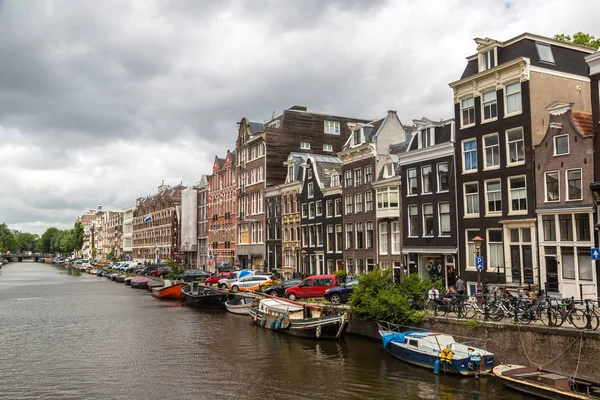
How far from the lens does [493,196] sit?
3622 cm

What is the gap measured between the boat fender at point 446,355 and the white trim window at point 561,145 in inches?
588

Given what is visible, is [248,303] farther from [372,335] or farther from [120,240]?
[120,240]

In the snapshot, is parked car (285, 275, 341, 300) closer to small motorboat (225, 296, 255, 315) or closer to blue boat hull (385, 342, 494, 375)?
small motorboat (225, 296, 255, 315)

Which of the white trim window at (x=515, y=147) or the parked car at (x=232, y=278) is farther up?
the white trim window at (x=515, y=147)

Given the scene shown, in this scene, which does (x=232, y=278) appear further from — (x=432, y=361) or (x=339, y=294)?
(x=432, y=361)

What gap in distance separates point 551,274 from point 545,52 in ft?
49.3

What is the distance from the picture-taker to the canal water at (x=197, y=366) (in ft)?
73.4

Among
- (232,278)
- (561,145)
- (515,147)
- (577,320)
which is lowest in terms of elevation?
(577,320)

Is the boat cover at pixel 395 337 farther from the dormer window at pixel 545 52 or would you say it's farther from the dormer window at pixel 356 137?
the dormer window at pixel 356 137

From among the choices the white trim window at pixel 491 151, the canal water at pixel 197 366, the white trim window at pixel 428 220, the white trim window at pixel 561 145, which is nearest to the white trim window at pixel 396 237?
the white trim window at pixel 428 220

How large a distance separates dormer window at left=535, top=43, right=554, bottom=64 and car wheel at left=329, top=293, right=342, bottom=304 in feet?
69.7

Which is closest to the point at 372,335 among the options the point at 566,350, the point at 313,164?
the point at 566,350

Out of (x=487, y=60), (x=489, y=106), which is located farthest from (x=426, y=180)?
(x=487, y=60)

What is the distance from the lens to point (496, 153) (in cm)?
3616
